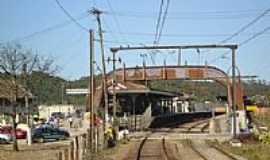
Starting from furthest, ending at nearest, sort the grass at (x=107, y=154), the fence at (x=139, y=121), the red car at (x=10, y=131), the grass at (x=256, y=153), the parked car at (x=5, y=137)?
the fence at (x=139, y=121) → the red car at (x=10, y=131) → the parked car at (x=5, y=137) → the grass at (x=107, y=154) → the grass at (x=256, y=153)

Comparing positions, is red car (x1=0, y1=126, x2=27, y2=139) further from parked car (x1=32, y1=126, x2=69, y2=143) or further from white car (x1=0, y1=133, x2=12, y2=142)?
parked car (x1=32, y1=126, x2=69, y2=143)

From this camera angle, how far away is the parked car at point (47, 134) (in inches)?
2109

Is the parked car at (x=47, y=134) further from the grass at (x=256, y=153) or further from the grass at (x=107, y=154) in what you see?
the grass at (x=256, y=153)

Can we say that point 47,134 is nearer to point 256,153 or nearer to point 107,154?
point 107,154

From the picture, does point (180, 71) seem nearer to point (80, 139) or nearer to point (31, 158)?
point (31, 158)

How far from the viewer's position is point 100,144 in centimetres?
3878

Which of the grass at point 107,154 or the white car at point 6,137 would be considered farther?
the white car at point 6,137

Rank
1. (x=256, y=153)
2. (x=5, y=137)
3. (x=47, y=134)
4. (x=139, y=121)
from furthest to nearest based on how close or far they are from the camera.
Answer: (x=139, y=121), (x=47, y=134), (x=5, y=137), (x=256, y=153)

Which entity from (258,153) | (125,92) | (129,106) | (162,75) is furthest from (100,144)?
(129,106)

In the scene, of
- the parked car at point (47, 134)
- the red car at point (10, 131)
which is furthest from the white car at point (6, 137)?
the parked car at point (47, 134)

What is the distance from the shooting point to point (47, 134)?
177ft

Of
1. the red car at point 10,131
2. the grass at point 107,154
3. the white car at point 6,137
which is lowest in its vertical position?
the grass at point 107,154

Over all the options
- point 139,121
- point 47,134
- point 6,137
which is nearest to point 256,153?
point 47,134

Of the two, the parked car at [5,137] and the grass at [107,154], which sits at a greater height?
the parked car at [5,137]
